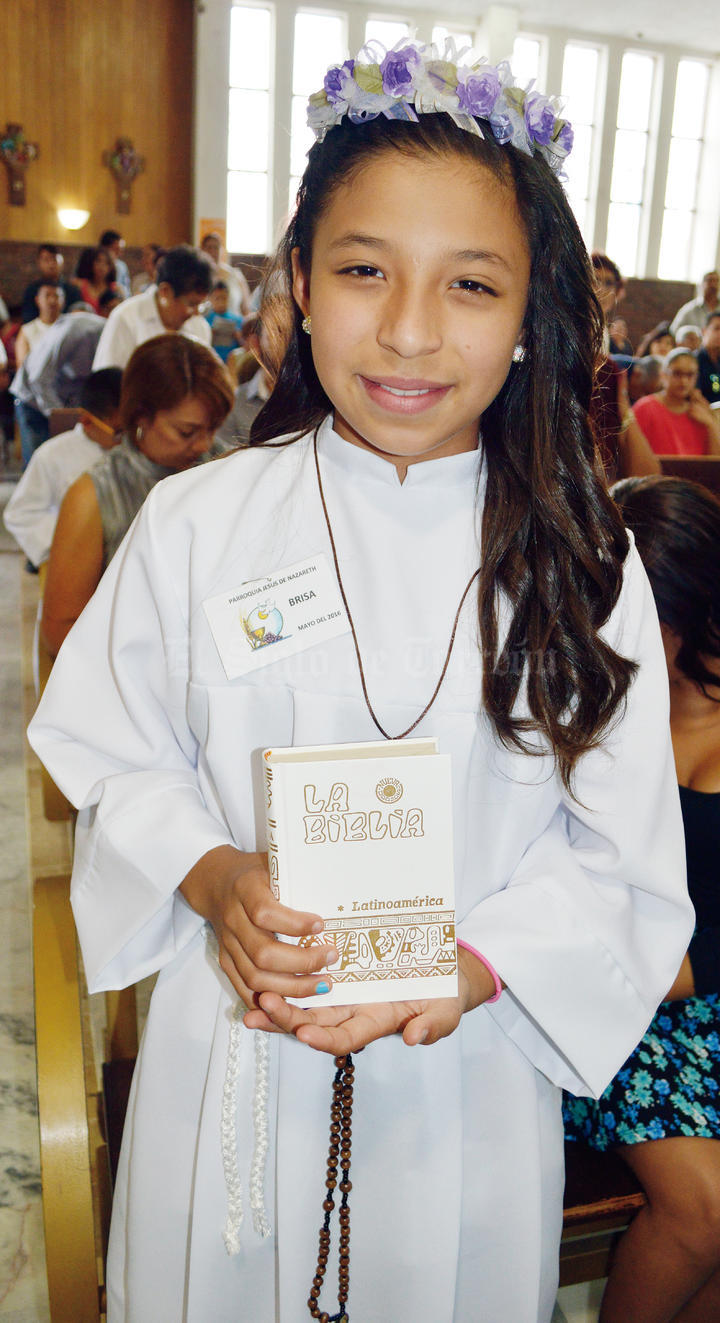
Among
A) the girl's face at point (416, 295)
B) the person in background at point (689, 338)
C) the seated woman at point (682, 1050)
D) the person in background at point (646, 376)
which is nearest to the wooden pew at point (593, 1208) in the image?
the seated woman at point (682, 1050)

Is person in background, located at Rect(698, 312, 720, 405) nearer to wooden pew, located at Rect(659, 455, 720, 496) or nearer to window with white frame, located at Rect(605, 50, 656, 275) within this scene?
wooden pew, located at Rect(659, 455, 720, 496)

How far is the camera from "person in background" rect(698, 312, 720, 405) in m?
8.46

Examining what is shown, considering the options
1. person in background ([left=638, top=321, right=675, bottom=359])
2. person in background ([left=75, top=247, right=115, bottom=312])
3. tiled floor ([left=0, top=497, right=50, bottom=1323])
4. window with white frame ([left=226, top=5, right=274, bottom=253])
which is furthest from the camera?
window with white frame ([left=226, top=5, right=274, bottom=253])

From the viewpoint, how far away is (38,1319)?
184cm

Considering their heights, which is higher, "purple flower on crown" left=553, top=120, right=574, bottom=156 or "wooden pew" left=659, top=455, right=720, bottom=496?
"purple flower on crown" left=553, top=120, right=574, bottom=156

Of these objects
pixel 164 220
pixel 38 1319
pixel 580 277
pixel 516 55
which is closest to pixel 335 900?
pixel 580 277

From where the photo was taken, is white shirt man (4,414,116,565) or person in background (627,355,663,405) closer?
white shirt man (4,414,116,565)

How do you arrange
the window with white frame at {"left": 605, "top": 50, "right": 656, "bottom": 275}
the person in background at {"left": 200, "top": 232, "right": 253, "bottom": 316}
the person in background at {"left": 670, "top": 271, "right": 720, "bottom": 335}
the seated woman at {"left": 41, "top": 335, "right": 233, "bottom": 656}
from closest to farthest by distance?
the seated woman at {"left": 41, "top": 335, "right": 233, "bottom": 656}
the person in background at {"left": 200, "top": 232, "right": 253, "bottom": 316}
the person in background at {"left": 670, "top": 271, "right": 720, "bottom": 335}
the window with white frame at {"left": 605, "top": 50, "right": 656, "bottom": 275}

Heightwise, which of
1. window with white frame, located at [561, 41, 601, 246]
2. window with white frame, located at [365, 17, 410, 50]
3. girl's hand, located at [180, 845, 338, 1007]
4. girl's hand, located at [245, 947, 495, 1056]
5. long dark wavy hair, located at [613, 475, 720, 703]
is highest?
window with white frame, located at [365, 17, 410, 50]

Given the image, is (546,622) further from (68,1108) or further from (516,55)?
(516,55)

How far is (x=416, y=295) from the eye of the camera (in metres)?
0.99

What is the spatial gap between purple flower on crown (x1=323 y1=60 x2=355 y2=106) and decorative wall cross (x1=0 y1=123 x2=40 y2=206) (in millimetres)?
15243

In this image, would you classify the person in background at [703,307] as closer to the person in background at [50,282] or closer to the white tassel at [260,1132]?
the person in background at [50,282]

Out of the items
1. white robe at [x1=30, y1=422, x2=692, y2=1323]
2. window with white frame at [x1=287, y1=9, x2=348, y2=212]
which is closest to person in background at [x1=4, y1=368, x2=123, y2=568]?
white robe at [x1=30, y1=422, x2=692, y2=1323]
